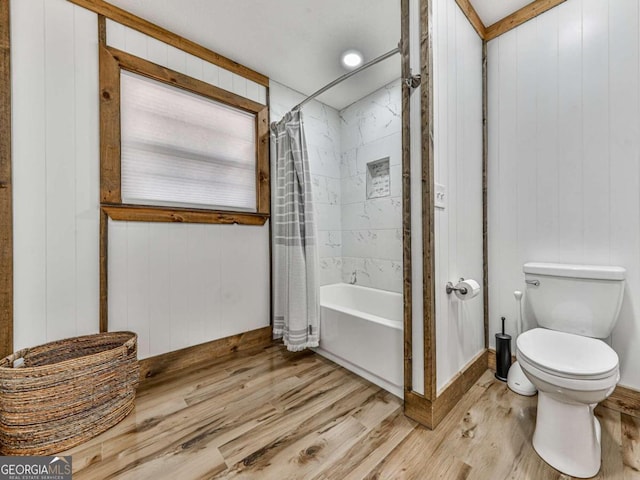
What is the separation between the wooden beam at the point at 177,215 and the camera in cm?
175

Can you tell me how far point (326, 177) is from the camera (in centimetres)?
295

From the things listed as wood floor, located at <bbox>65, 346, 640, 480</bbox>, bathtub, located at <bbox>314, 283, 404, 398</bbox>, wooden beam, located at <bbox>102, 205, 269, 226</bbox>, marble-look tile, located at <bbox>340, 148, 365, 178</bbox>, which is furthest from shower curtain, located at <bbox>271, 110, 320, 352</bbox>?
marble-look tile, located at <bbox>340, 148, 365, 178</bbox>

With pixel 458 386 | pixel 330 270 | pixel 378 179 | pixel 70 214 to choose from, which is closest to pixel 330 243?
pixel 330 270

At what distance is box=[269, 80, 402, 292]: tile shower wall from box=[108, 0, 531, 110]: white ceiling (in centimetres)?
38

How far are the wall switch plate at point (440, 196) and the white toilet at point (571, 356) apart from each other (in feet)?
2.30

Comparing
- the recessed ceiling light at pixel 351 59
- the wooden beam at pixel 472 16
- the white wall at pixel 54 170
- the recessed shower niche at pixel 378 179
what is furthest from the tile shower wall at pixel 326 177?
the white wall at pixel 54 170

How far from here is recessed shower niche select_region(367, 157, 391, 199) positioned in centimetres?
265

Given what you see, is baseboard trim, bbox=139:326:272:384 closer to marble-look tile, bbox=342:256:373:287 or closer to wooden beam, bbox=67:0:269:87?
marble-look tile, bbox=342:256:373:287

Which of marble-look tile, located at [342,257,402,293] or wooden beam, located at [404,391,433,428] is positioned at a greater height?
marble-look tile, located at [342,257,402,293]

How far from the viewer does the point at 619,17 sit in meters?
1.48

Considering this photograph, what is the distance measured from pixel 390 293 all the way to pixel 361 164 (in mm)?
1342

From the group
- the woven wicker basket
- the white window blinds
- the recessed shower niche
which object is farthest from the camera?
the recessed shower niche

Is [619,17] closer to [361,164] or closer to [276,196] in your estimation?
[361,164]

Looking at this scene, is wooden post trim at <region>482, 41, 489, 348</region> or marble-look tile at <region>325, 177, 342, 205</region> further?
marble-look tile at <region>325, 177, 342, 205</region>
